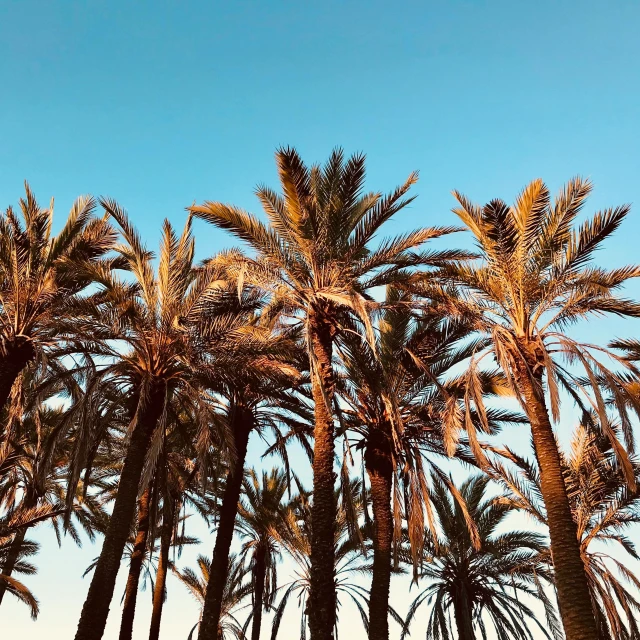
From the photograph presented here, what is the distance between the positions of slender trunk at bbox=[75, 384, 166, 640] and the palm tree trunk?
7944 millimetres

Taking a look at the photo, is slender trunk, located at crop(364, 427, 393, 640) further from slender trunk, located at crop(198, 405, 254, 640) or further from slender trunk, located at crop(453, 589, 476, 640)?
slender trunk, located at crop(453, 589, 476, 640)

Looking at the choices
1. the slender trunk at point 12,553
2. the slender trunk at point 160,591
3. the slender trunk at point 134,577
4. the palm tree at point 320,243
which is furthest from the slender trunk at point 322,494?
the slender trunk at point 12,553

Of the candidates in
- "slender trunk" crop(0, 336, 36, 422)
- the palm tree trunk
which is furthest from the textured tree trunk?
the palm tree trunk

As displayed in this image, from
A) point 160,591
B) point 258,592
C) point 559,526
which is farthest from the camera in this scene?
point 258,592

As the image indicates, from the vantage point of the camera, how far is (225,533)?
50.8ft

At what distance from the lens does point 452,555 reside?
22312 mm

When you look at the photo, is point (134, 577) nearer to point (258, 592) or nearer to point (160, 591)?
point (160, 591)

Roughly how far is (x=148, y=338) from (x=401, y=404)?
6728 millimetres

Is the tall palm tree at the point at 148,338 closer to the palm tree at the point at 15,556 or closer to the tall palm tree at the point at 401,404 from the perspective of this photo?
the tall palm tree at the point at 401,404

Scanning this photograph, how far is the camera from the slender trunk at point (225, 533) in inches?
585

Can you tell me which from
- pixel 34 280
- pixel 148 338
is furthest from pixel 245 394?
pixel 34 280

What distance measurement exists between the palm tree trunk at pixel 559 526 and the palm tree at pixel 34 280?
959 centimetres

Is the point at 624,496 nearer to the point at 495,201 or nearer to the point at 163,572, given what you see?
the point at 495,201

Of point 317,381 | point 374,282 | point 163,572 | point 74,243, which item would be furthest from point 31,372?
point 163,572
